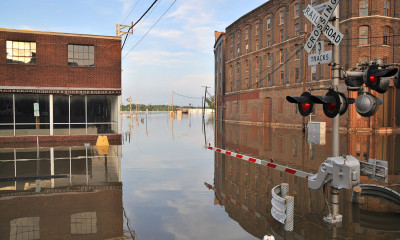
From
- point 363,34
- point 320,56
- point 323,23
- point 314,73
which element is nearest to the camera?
point 323,23

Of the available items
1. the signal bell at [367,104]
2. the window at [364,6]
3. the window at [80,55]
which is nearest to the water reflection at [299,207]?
the signal bell at [367,104]

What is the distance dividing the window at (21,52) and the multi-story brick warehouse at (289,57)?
24649 mm

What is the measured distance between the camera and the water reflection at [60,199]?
23.1 feet

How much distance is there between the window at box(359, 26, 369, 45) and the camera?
35.7m

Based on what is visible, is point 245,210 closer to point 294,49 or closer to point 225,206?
point 225,206

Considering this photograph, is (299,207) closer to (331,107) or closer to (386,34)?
(331,107)

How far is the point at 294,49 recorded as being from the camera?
44.6 m

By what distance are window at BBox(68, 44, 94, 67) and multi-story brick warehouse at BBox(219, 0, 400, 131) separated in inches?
800

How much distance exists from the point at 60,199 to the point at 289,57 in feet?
135

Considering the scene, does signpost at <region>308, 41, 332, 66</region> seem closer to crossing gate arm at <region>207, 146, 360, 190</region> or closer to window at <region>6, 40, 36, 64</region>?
crossing gate arm at <region>207, 146, 360, 190</region>

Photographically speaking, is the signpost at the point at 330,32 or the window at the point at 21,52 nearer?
the signpost at the point at 330,32

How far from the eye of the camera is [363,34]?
35719 mm

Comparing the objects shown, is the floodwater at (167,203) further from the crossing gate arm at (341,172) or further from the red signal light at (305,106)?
the red signal light at (305,106)

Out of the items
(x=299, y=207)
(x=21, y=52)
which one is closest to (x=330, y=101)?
(x=299, y=207)
